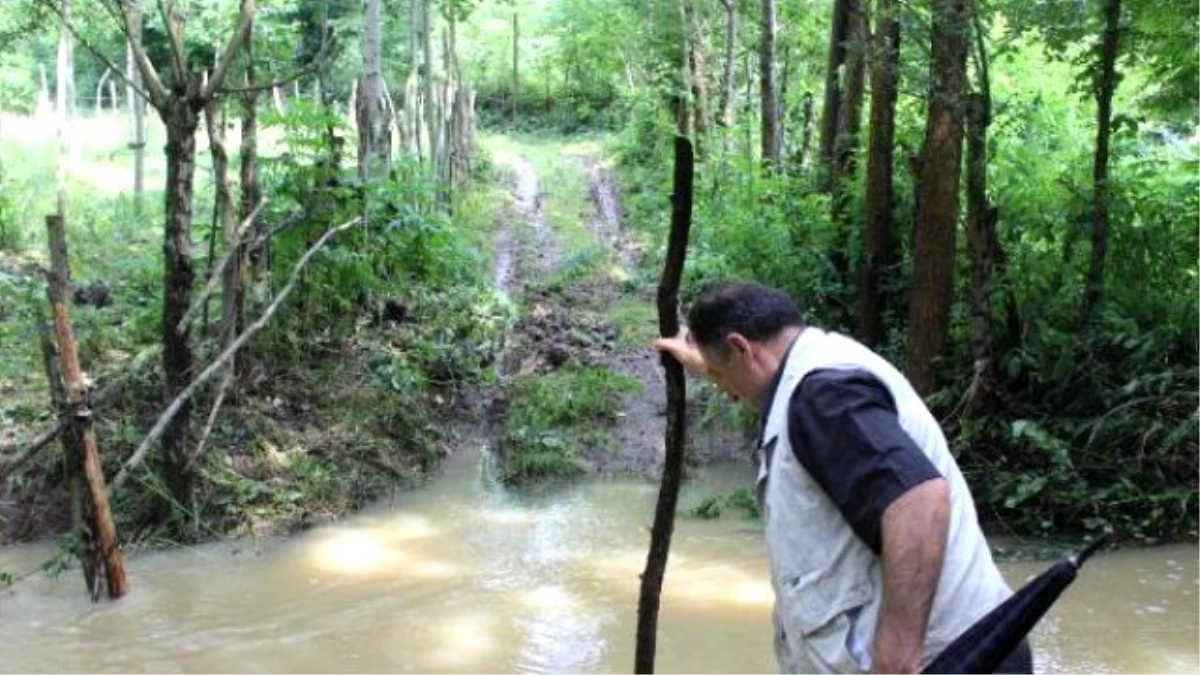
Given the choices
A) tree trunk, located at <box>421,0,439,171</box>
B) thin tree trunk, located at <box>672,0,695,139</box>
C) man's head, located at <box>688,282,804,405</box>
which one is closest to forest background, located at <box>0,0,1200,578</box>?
man's head, located at <box>688,282,804,405</box>

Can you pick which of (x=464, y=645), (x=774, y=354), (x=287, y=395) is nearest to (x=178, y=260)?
(x=287, y=395)

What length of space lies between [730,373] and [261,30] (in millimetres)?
8624

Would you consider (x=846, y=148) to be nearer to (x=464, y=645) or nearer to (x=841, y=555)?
(x=464, y=645)

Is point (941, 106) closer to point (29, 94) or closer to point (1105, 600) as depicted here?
point (1105, 600)

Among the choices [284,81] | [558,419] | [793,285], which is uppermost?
[284,81]

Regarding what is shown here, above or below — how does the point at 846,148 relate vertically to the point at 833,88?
below

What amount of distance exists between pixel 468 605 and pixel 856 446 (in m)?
4.66

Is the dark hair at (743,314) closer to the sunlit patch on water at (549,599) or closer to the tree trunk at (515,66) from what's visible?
the sunlit patch on water at (549,599)

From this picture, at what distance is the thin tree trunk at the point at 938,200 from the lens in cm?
732

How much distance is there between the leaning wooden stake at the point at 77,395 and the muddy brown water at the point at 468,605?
0.49 m

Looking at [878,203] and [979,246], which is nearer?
[979,246]

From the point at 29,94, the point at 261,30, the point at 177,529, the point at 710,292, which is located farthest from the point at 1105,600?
the point at 29,94

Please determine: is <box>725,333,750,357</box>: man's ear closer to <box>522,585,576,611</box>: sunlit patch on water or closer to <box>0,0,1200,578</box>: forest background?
<box>522,585,576,611</box>: sunlit patch on water

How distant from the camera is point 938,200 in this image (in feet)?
24.6
